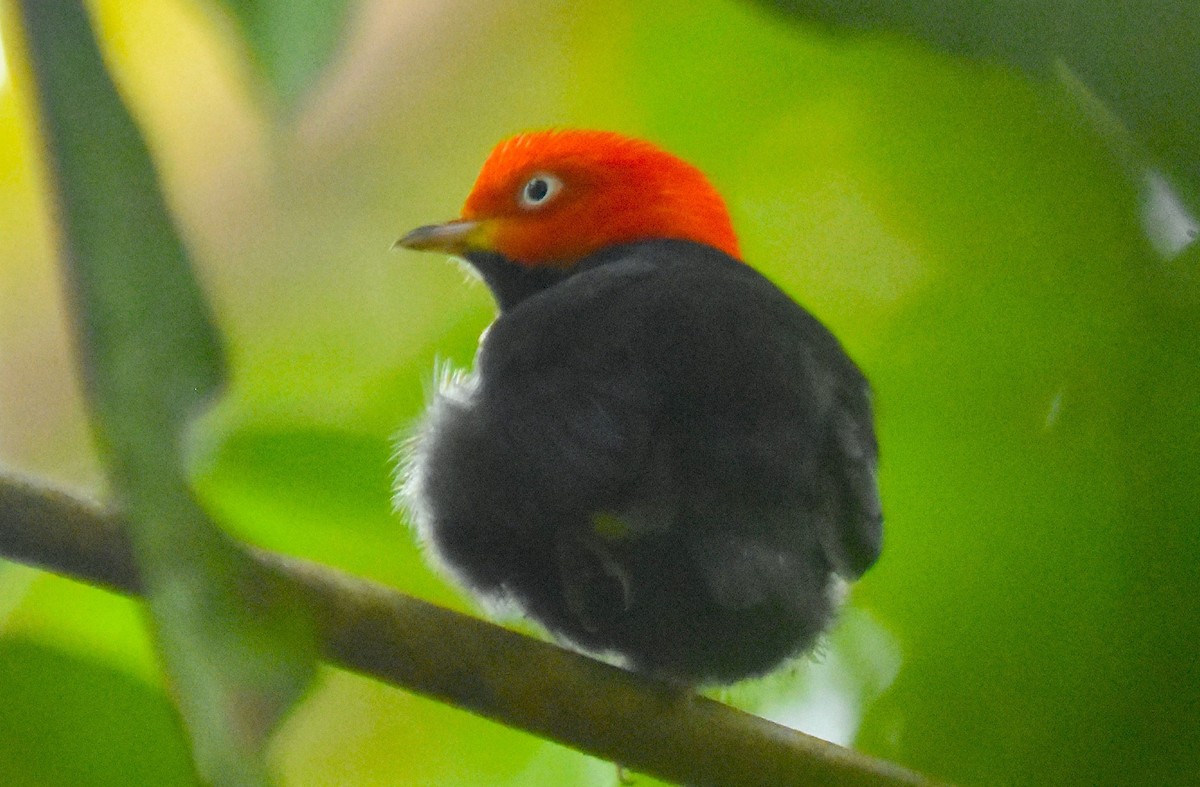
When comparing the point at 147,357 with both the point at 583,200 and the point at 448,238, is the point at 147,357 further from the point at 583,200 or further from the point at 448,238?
the point at 583,200

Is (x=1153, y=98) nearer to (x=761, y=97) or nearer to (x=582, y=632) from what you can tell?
(x=761, y=97)

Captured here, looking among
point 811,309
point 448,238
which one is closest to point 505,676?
point 811,309

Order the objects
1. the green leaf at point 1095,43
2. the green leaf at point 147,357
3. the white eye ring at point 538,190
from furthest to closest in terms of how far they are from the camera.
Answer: the white eye ring at point 538,190
the green leaf at point 1095,43
the green leaf at point 147,357

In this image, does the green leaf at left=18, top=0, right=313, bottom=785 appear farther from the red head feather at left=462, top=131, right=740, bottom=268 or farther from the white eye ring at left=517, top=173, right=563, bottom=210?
the white eye ring at left=517, top=173, right=563, bottom=210

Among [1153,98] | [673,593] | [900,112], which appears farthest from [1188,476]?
[673,593]

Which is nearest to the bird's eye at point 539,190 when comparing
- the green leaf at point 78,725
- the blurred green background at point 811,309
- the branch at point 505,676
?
the blurred green background at point 811,309

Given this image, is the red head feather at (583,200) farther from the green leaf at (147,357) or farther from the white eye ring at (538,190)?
the green leaf at (147,357)

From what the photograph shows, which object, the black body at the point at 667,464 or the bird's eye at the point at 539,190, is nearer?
the black body at the point at 667,464
